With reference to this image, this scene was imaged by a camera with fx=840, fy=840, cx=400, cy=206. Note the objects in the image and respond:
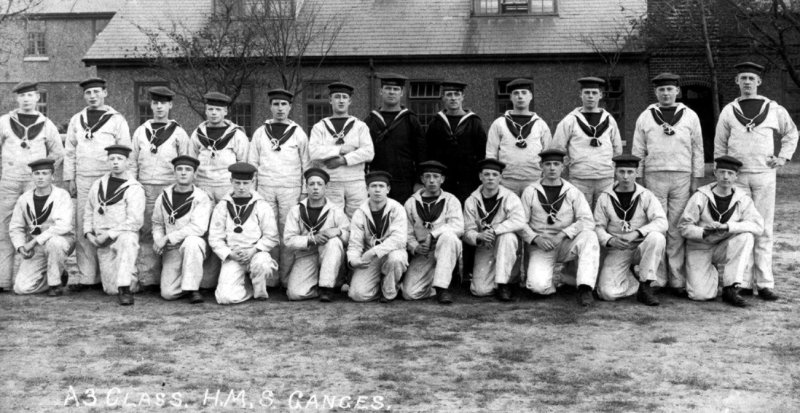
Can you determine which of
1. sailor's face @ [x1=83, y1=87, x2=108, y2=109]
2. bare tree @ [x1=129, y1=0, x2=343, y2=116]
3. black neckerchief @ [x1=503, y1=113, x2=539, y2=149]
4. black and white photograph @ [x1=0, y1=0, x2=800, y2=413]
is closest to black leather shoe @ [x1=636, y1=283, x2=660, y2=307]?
black and white photograph @ [x1=0, y1=0, x2=800, y2=413]

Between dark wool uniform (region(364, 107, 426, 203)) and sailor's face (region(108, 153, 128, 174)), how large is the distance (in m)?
2.54

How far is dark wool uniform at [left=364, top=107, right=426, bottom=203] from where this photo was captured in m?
8.92

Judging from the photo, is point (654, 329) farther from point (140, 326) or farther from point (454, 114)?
point (140, 326)

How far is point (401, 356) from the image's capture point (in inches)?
236

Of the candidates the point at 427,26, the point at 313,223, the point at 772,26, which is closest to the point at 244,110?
the point at 427,26

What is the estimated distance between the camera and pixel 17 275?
8.51 metres

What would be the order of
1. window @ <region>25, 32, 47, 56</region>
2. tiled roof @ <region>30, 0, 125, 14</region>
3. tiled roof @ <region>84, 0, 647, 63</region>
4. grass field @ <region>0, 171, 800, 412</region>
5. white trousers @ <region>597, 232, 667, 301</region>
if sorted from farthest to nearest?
window @ <region>25, 32, 47, 56</region> → tiled roof @ <region>30, 0, 125, 14</region> → tiled roof @ <region>84, 0, 647, 63</region> → white trousers @ <region>597, 232, 667, 301</region> → grass field @ <region>0, 171, 800, 412</region>

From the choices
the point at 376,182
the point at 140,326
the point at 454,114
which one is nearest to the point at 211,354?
the point at 140,326

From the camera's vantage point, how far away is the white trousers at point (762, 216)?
7996 millimetres

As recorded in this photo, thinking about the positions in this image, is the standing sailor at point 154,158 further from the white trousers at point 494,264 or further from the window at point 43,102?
the window at point 43,102

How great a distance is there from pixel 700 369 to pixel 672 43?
1681 cm

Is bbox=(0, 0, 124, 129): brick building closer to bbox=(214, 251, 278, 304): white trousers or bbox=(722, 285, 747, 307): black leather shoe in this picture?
bbox=(214, 251, 278, 304): white trousers

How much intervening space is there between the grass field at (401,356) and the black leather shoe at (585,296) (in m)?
0.10

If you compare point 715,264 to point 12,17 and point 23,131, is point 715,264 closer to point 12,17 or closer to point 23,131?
point 23,131
